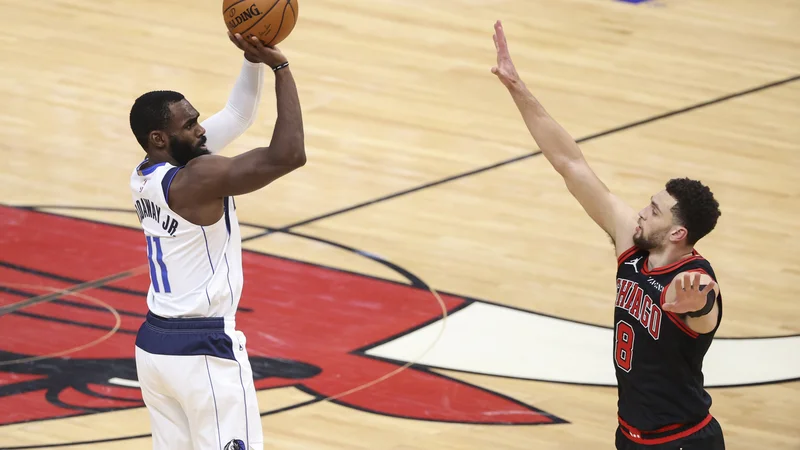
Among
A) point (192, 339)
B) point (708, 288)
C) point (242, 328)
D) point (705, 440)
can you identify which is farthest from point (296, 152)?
point (242, 328)

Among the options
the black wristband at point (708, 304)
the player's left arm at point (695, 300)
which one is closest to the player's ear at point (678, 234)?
the player's left arm at point (695, 300)

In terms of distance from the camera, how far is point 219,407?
5.53 meters

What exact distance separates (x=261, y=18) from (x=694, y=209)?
6.19ft

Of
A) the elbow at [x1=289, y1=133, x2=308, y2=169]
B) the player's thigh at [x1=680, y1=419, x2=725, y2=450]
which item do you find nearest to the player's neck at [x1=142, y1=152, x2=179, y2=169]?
the elbow at [x1=289, y1=133, x2=308, y2=169]

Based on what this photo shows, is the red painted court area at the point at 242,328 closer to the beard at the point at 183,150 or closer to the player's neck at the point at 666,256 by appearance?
the player's neck at the point at 666,256

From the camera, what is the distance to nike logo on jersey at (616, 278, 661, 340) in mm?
5520

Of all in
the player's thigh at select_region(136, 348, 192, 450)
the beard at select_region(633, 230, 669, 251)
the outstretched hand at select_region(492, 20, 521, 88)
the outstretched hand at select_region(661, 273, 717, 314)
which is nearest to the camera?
the outstretched hand at select_region(661, 273, 717, 314)

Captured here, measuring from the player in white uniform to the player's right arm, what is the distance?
1129 millimetres

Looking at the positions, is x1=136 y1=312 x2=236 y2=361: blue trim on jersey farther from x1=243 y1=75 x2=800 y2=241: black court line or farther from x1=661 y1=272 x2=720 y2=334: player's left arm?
x1=243 y1=75 x2=800 y2=241: black court line

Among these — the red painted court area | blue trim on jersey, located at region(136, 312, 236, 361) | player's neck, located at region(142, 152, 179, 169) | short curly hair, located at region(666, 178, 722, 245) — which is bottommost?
the red painted court area

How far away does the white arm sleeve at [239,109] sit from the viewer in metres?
5.89

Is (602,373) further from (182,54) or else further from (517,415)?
(182,54)

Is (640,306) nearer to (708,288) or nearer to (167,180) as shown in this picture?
(708,288)

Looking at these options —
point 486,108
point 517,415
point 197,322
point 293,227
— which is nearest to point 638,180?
point 486,108
